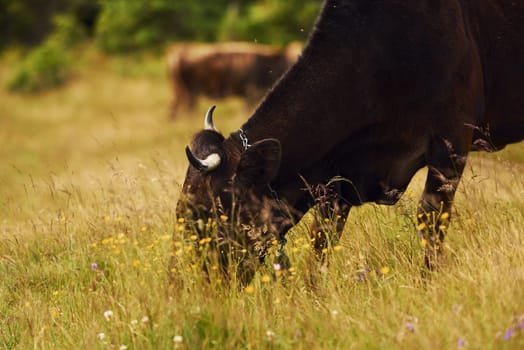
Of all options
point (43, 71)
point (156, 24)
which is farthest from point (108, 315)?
point (156, 24)

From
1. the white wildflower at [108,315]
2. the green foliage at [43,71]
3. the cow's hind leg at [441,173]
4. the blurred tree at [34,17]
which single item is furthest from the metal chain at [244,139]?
the blurred tree at [34,17]

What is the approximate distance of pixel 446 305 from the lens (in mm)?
3459

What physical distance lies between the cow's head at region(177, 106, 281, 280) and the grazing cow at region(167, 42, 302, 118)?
15.8 metres

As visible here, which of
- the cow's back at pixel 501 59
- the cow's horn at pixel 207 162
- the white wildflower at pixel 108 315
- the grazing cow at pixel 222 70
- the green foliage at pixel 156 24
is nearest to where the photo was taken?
the white wildflower at pixel 108 315

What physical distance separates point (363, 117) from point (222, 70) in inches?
627

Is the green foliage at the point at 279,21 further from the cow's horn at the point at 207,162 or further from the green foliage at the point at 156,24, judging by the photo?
the cow's horn at the point at 207,162

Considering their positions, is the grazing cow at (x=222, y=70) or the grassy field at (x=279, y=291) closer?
the grassy field at (x=279, y=291)

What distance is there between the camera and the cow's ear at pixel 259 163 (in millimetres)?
4348

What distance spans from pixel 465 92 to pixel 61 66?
76.7 feet

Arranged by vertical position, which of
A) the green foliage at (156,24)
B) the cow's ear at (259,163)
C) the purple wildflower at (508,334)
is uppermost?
the cow's ear at (259,163)

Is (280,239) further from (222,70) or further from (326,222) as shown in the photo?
(222,70)

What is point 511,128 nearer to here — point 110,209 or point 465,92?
point 465,92

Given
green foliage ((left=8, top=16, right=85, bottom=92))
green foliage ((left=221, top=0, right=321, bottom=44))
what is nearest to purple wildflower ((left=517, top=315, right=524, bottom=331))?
green foliage ((left=221, top=0, right=321, bottom=44))

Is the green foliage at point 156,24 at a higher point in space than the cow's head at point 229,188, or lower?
lower
